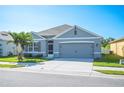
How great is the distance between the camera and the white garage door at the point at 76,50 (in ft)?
76.3

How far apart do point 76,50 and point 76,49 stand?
0.47ft

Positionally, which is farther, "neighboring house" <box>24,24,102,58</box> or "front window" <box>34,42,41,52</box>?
"front window" <box>34,42,41,52</box>

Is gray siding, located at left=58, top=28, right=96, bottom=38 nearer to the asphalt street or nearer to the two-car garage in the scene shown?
the two-car garage

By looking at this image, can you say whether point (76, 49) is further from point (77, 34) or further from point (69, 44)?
point (77, 34)

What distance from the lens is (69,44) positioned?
942 inches

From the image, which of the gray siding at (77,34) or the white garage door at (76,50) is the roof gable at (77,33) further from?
the white garage door at (76,50)

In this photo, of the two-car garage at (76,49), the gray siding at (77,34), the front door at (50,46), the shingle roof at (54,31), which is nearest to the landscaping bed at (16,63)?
the two-car garage at (76,49)

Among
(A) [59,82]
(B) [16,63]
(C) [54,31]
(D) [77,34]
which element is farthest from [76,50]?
(A) [59,82]

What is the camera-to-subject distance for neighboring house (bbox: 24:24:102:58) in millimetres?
22906

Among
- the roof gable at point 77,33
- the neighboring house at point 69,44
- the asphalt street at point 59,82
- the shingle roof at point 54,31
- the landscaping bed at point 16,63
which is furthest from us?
the shingle roof at point 54,31

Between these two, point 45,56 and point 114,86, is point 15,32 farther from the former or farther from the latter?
point 114,86

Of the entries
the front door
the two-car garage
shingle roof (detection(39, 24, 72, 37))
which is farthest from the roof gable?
shingle roof (detection(39, 24, 72, 37))
